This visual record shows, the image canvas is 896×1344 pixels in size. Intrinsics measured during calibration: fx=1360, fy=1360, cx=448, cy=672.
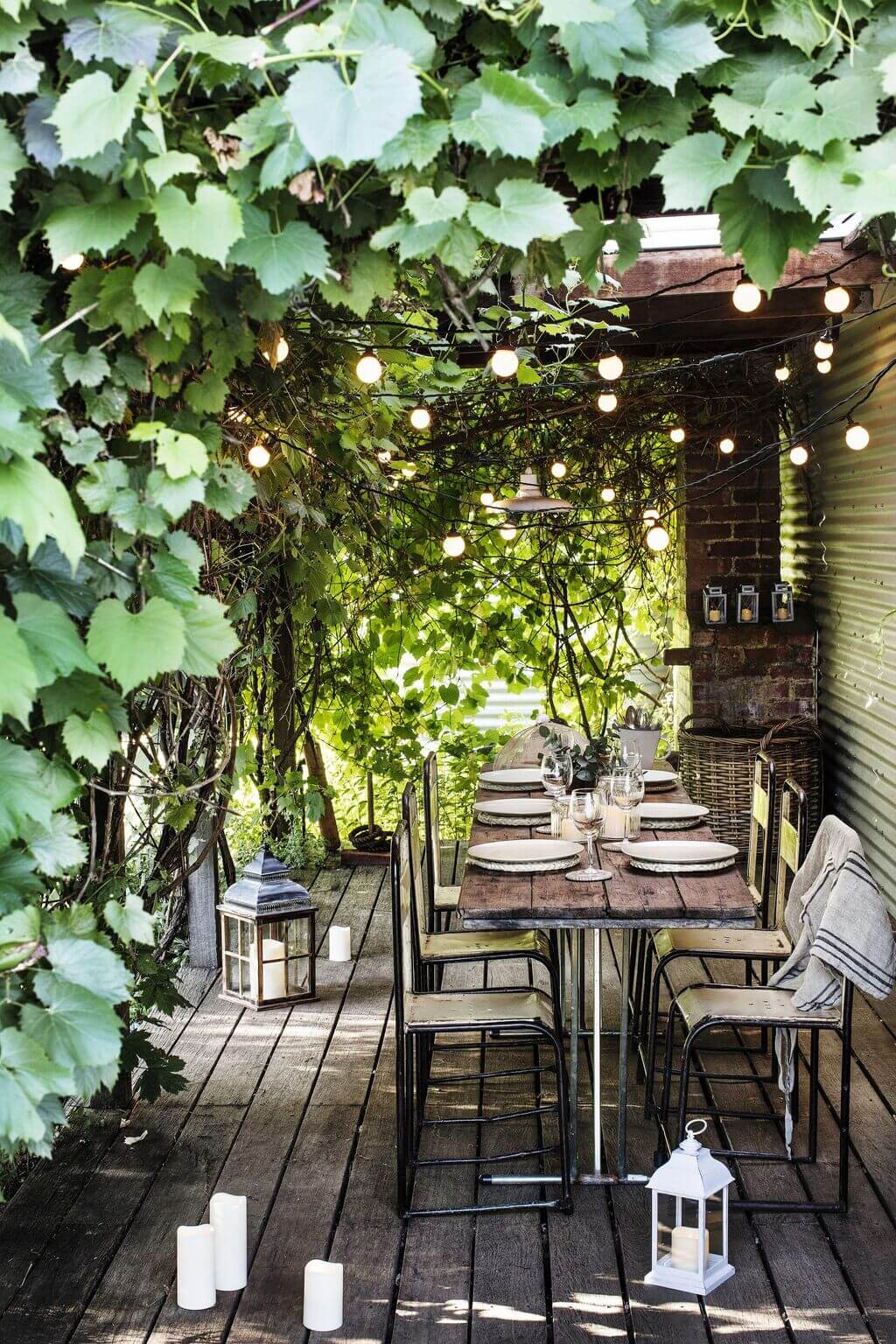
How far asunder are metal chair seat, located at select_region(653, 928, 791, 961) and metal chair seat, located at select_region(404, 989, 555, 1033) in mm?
405

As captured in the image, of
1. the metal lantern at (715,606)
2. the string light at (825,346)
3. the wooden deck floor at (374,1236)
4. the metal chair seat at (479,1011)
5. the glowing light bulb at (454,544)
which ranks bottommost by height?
the wooden deck floor at (374,1236)

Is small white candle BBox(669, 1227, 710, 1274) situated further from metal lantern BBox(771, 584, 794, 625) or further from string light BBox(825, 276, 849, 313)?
metal lantern BBox(771, 584, 794, 625)

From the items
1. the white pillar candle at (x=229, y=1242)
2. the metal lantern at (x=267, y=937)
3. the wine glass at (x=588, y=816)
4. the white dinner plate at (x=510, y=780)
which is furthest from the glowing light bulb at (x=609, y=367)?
the white pillar candle at (x=229, y=1242)

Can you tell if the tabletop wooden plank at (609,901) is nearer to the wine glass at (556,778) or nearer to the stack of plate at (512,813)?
the wine glass at (556,778)

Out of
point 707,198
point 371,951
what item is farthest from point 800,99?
point 371,951

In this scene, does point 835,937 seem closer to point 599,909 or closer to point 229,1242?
point 599,909

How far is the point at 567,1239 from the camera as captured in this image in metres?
3.16

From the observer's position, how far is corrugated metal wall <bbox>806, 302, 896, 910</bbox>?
5.82 m

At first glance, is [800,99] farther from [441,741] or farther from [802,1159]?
[441,741]

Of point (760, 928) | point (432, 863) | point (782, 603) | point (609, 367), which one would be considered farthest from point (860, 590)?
point (432, 863)

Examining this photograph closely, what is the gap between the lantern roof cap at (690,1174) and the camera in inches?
114

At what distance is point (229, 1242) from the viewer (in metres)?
2.94

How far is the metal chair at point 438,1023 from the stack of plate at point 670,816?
84 cm

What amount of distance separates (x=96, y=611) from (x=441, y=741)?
18.2 feet
